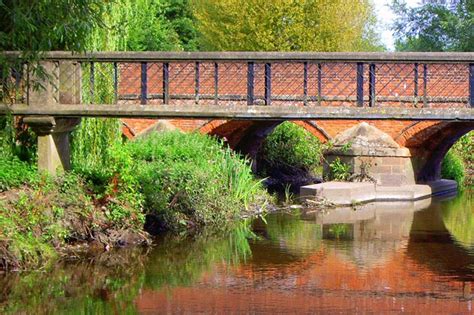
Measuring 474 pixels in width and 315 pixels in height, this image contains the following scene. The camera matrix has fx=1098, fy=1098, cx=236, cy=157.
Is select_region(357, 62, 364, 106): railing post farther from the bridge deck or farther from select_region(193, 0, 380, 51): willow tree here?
select_region(193, 0, 380, 51): willow tree

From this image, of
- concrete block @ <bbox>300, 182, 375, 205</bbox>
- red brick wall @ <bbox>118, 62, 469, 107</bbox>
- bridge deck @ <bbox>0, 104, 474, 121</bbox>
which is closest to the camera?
bridge deck @ <bbox>0, 104, 474, 121</bbox>

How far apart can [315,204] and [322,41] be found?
13.7 m

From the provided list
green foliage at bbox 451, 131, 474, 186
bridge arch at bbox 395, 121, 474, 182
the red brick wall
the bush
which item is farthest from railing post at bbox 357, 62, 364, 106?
green foliage at bbox 451, 131, 474, 186

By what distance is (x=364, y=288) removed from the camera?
12562mm

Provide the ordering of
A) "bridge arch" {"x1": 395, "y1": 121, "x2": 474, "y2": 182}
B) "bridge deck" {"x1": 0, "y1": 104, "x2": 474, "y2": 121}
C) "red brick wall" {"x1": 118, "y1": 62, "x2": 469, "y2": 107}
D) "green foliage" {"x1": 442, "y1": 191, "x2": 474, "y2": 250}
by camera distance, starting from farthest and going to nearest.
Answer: "bridge arch" {"x1": 395, "y1": 121, "x2": 474, "y2": 182} < "red brick wall" {"x1": 118, "y1": 62, "x2": 469, "y2": 107} < "green foliage" {"x1": 442, "y1": 191, "x2": 474, "y2": 250} < "bridge deck" {"x1": 0, "y1": 104, "x2": 474, "y2": 121}

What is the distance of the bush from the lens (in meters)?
28.9

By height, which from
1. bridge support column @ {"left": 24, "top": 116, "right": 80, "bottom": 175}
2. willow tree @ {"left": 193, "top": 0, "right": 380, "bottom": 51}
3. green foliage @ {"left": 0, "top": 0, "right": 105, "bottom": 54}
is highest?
willow tree @ {"left": 193, "top": 0, "right": 380, "bottom": 51}

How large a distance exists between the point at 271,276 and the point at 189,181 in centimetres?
352

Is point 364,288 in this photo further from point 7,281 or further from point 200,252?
point 7,281

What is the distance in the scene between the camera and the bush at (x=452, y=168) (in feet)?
94.8

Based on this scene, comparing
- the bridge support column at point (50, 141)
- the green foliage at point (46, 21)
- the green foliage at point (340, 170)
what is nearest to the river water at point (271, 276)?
the bridge support column at point (50, 141)

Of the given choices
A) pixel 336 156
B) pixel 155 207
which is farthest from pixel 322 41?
pixel 155 207

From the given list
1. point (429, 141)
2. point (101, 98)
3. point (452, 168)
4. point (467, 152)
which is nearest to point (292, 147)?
point (429, 141)

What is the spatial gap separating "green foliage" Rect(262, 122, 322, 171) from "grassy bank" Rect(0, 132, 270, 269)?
8903mm
